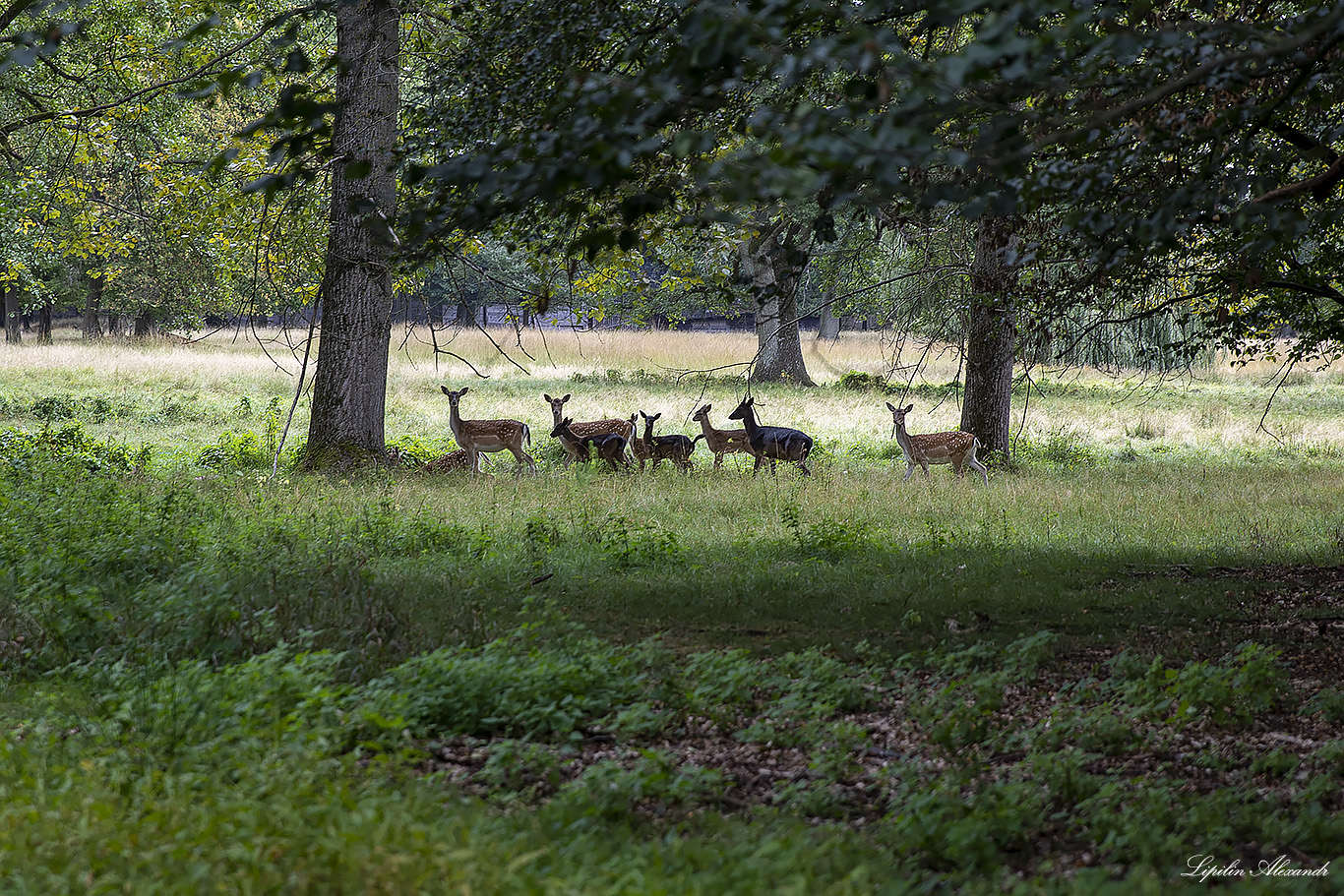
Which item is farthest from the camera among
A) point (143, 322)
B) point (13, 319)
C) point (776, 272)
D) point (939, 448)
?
point (143, 322)

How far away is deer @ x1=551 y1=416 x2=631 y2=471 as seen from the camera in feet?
49.9

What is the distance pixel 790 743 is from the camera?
204 inches

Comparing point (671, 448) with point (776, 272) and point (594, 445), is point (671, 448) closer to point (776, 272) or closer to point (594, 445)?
point (594, 445)

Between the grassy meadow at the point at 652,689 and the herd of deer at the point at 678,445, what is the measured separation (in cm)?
227

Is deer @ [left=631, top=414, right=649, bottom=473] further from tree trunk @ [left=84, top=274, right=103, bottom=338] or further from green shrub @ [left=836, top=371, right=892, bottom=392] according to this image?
tree trunk @ [left=84, top=274, right=103, bottom=338]

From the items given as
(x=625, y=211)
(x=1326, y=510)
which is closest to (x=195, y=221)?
(x=625, y=211)

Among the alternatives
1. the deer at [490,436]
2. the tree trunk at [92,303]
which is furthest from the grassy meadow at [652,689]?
the tree trunk at [92,303]

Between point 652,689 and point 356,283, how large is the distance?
917 cm

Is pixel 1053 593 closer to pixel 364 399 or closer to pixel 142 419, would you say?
pixel 364 399

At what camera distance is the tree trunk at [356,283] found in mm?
12703

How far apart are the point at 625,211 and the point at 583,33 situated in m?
3.64

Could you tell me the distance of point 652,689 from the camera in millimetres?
5660

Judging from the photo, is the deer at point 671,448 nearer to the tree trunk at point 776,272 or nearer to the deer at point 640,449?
the deer at point 640,449

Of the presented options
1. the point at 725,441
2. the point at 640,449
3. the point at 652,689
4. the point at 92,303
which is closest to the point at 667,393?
the point at 725,441
